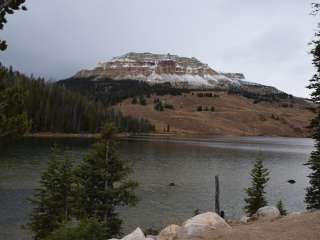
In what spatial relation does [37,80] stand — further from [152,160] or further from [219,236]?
[219,236]

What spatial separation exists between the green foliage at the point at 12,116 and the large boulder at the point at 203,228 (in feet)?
37.2

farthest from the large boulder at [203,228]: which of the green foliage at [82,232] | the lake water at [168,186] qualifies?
the lake water at [168,186]

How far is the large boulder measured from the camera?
757 inches

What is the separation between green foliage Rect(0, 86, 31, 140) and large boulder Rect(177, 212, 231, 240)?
11.3 meters

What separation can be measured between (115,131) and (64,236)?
11.7 metres

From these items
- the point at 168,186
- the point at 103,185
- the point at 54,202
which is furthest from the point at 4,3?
the point at 168,186

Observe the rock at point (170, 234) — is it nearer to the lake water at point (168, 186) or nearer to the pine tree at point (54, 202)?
the pine tree at point (54, 202)

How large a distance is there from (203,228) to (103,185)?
10324 millimetres

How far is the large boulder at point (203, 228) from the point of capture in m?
19.2

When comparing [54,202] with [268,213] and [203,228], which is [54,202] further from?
[268,213]

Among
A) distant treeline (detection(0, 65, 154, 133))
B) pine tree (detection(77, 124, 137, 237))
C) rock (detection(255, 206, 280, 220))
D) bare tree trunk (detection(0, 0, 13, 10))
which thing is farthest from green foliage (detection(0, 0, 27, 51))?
distant treeline (detection(0, 65, 154, 133))

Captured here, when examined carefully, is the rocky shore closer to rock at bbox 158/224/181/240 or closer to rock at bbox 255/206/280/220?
rock at bbox 158/224/181/240

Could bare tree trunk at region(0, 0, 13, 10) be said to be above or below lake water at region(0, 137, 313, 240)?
above

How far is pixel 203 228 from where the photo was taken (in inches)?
773
